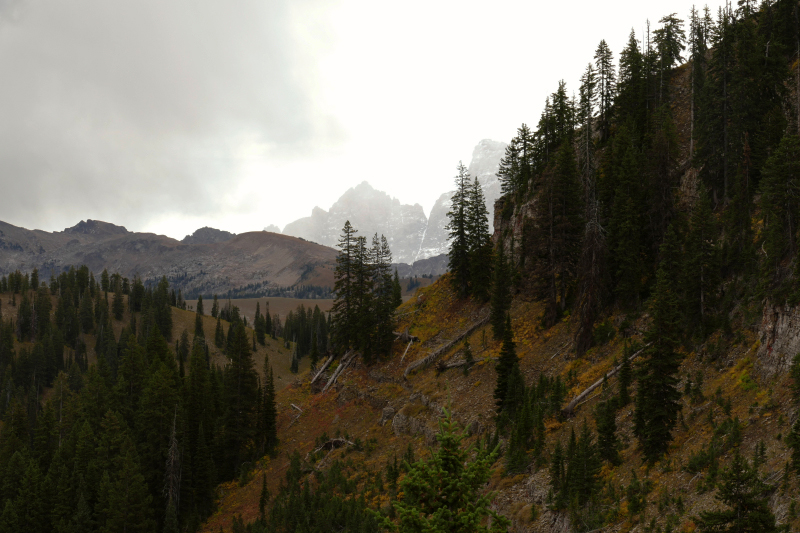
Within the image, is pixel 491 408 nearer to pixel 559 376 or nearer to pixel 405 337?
pixel 559 376

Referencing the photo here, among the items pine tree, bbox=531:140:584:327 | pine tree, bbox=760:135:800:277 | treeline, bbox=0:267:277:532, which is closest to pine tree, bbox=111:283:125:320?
treeline, bbox=0:267:277:532

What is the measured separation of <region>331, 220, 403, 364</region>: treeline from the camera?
186 ft

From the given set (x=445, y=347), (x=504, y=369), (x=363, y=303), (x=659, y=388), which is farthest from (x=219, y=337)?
(x=659, y=388)

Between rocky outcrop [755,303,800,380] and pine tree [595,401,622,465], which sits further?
pine tree [595,401,622,465]

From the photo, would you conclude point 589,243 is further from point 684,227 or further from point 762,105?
point 762,105

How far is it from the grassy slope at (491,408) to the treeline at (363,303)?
259 cm

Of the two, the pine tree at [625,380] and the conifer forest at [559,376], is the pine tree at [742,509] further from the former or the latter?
the pine tree at [625,380]

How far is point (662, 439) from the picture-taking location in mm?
21094

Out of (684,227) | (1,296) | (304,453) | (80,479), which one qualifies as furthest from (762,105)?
(1,296)

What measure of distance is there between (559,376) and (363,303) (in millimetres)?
31671

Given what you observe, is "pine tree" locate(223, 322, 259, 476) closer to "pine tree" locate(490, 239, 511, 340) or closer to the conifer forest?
the conifer forest

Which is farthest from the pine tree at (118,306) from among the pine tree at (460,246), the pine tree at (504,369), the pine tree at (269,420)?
the pine tree at (504,369)

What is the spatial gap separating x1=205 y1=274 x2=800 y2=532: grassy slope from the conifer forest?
0.54 ft

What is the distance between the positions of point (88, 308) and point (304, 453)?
523ft
